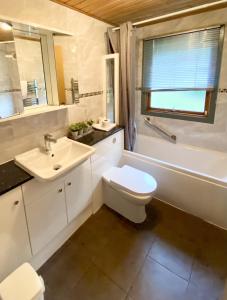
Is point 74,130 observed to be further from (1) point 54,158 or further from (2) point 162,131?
(2) point 162,131

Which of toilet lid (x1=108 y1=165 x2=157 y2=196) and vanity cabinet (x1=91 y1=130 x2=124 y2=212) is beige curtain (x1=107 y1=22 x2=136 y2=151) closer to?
vanity cabinet (x1=91 y1=130 x2=124 y2=212)

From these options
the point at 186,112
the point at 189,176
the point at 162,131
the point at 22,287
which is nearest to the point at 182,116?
the point at 186,112

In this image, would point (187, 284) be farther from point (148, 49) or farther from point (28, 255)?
point (148, 49)

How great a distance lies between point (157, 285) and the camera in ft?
4.53

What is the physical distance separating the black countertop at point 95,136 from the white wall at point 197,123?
0.89m

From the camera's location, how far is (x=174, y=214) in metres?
2.03

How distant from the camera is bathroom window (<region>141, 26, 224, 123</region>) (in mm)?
2066

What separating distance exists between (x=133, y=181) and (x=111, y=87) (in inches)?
51.2

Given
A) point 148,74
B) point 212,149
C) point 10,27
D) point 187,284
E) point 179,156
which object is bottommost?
point 187,284

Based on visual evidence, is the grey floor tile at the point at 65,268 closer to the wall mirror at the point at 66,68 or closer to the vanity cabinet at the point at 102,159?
the vanity cabinet at the point at 102,159

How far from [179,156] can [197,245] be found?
4.02 ft

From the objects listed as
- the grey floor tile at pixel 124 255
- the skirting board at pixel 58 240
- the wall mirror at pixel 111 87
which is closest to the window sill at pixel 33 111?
the wall mirror at pixel 111 87

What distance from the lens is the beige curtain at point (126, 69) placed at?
2.08 m

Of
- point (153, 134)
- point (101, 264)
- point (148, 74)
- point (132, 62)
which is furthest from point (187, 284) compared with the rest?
point (148, 74)
